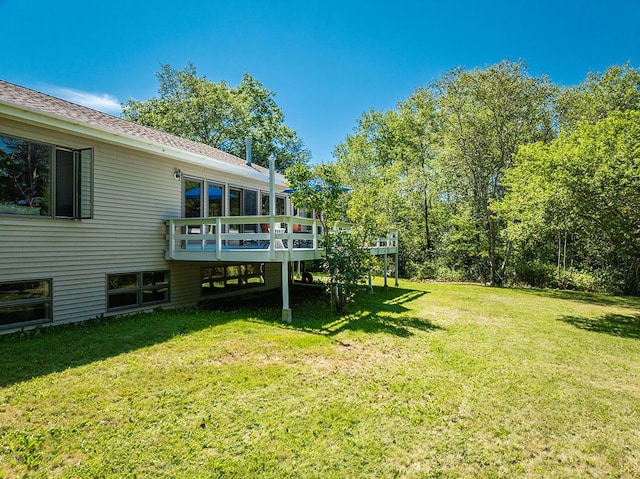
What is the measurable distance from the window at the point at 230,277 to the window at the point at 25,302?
402cm

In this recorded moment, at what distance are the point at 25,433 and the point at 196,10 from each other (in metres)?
14.1

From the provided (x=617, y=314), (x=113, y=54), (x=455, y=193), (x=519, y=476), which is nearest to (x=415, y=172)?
(x=455, y=193)

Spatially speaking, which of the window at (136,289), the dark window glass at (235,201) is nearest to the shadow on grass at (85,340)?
the window at (136,289)

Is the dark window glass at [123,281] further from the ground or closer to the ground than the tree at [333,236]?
closer to the ground

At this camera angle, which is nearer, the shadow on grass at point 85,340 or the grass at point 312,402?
the grass at point 312,402

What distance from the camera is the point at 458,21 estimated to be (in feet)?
48.5

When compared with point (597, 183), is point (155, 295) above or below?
below

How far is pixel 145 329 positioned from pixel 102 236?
2471mm

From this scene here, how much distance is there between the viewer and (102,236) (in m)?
7.84

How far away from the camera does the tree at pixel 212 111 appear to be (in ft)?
85.4

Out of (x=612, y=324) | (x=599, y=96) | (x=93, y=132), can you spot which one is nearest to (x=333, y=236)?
(x=93, y=132)

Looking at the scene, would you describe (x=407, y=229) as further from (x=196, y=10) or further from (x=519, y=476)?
(x=519, y=476)

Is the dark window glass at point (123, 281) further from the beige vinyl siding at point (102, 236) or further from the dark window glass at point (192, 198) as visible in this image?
the dark window glass at point (192, 198)

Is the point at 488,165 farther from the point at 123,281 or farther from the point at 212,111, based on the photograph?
the point at 212,111
